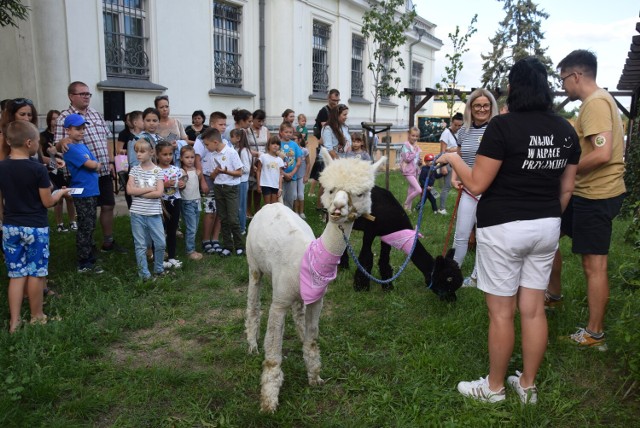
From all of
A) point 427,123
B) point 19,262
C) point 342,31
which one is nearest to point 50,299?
point 19,262

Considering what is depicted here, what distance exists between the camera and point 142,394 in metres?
3.32

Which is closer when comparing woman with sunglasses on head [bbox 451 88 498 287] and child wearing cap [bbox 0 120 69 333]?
child wearing cap [bbox 0 120 69 333]

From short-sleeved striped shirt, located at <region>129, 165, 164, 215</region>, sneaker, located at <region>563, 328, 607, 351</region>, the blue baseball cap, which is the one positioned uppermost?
the blue baseball cap

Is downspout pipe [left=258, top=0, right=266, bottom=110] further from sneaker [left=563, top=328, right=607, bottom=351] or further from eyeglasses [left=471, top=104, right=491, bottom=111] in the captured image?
sneaker [left=563, top=328, right=607, bottom=351]

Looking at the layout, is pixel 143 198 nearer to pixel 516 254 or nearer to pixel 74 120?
pixel 74 120

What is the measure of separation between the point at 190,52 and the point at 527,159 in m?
10.3

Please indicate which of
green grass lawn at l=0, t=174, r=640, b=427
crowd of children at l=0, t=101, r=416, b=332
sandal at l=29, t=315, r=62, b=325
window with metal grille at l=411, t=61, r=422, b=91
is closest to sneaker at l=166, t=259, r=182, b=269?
crowd of children at l=0, t=101, r=416, b=332

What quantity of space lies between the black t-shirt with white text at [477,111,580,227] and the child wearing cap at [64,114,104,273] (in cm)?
443

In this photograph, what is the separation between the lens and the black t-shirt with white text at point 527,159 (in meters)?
2.85

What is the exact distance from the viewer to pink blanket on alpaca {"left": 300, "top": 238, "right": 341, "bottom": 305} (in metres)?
3.02

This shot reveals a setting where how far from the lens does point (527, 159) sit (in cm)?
285

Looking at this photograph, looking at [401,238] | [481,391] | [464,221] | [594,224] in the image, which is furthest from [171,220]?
[594,224]

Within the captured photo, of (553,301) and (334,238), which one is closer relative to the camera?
(334,238)

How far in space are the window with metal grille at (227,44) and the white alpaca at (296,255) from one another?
390 inches
